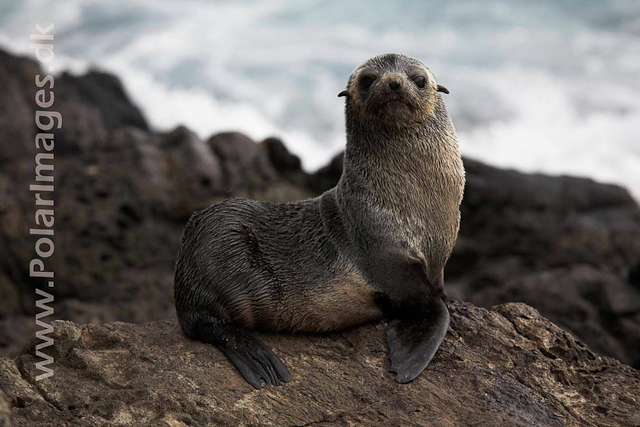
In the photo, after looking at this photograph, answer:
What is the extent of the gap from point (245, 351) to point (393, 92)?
2.49 m

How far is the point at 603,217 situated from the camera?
57.0 ft

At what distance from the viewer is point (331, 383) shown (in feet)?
21.6

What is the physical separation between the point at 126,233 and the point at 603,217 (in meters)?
9.76

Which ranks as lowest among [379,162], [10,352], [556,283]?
[10,352]

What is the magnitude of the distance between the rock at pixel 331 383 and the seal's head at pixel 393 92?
1.82 m

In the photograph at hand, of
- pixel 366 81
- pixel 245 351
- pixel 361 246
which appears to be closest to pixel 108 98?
pixel 366 81

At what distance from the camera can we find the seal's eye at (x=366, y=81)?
720 cm

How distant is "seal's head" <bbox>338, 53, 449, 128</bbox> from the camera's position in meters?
7.02

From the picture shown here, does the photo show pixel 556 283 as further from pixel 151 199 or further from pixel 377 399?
pixel 377 399

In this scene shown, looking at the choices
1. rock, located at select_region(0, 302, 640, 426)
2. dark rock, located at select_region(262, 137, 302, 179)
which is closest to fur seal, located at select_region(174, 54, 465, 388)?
rock, located at select_region(0, 302, 640, 426)

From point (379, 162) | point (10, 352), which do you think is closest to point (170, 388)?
point (379, 162)

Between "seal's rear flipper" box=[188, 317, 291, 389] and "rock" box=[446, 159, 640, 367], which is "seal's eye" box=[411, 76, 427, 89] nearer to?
"seal's rear flipper" box=[188, 317, 291, 389]

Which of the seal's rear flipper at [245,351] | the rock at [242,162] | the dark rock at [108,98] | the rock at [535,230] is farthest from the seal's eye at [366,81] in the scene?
the dark rock at [108,98]

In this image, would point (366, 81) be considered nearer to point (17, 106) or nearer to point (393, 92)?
point (393, 92)
